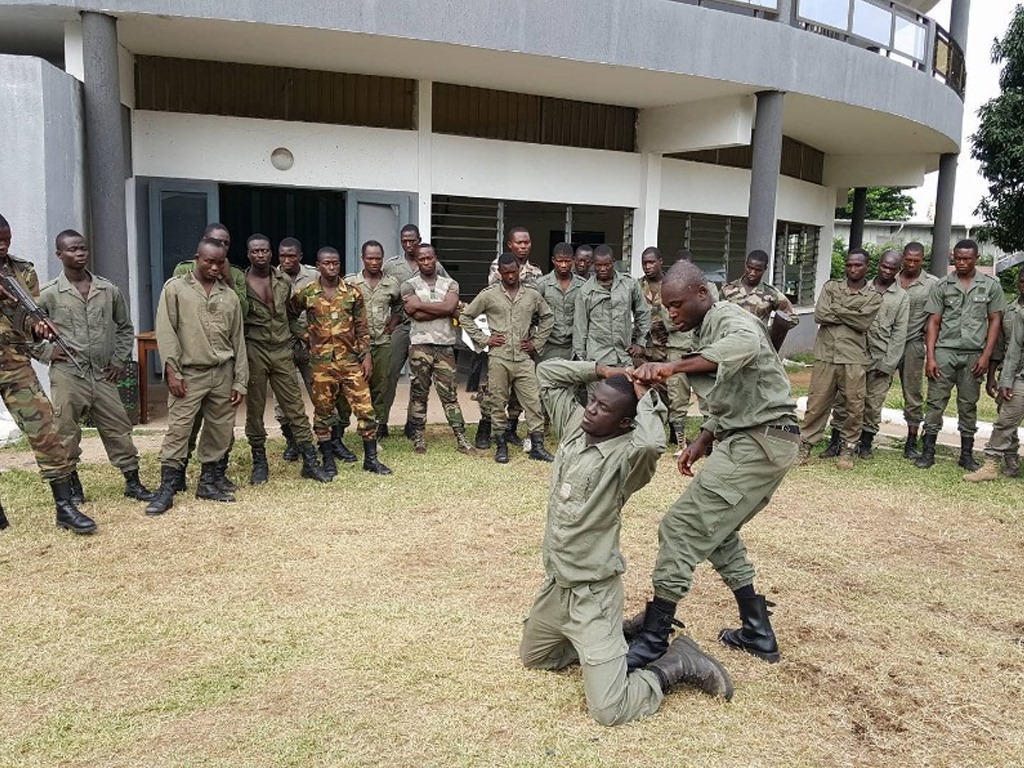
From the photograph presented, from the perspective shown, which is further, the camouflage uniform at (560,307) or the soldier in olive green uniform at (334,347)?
the camouflage uniform at (560,307)

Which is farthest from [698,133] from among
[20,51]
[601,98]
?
[20,51]

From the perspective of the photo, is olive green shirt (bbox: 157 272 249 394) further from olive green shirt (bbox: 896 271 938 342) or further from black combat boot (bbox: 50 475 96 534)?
olive green shirt (bbox: 896 271 938 342)

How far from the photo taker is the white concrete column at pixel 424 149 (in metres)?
10.4

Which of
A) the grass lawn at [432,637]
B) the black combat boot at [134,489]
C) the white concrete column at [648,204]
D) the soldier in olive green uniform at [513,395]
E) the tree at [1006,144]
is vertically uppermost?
the tree at [1006,144]

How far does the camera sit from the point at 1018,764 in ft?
9.64

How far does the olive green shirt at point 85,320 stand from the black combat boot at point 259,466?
114 cm

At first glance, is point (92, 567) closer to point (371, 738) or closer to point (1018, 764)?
point (371, 738)

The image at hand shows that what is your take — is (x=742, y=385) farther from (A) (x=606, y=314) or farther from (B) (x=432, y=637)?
(A) (x=606, y=314)

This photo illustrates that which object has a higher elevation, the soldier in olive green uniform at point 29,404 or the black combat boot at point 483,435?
the soldier in olive green uniform at point 29,404

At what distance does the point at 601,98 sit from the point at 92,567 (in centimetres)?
879

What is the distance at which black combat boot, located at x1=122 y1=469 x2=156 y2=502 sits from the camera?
223 inches

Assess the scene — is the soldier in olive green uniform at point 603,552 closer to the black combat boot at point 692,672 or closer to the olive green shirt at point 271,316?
the black combat boot at point 692,672

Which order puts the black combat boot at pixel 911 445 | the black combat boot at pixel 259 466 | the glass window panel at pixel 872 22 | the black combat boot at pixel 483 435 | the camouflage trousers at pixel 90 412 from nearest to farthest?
the camouflage trousers at pixel 90 412
the black combat boot at pixel 259 466
the black combat boot at pixel 483 435
the black combat boot at pixel 911 445
the glass window panel at pixel 872 22

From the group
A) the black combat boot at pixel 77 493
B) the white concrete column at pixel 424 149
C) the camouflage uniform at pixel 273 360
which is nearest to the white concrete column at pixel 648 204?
the white concrete column at pixel 424 149
